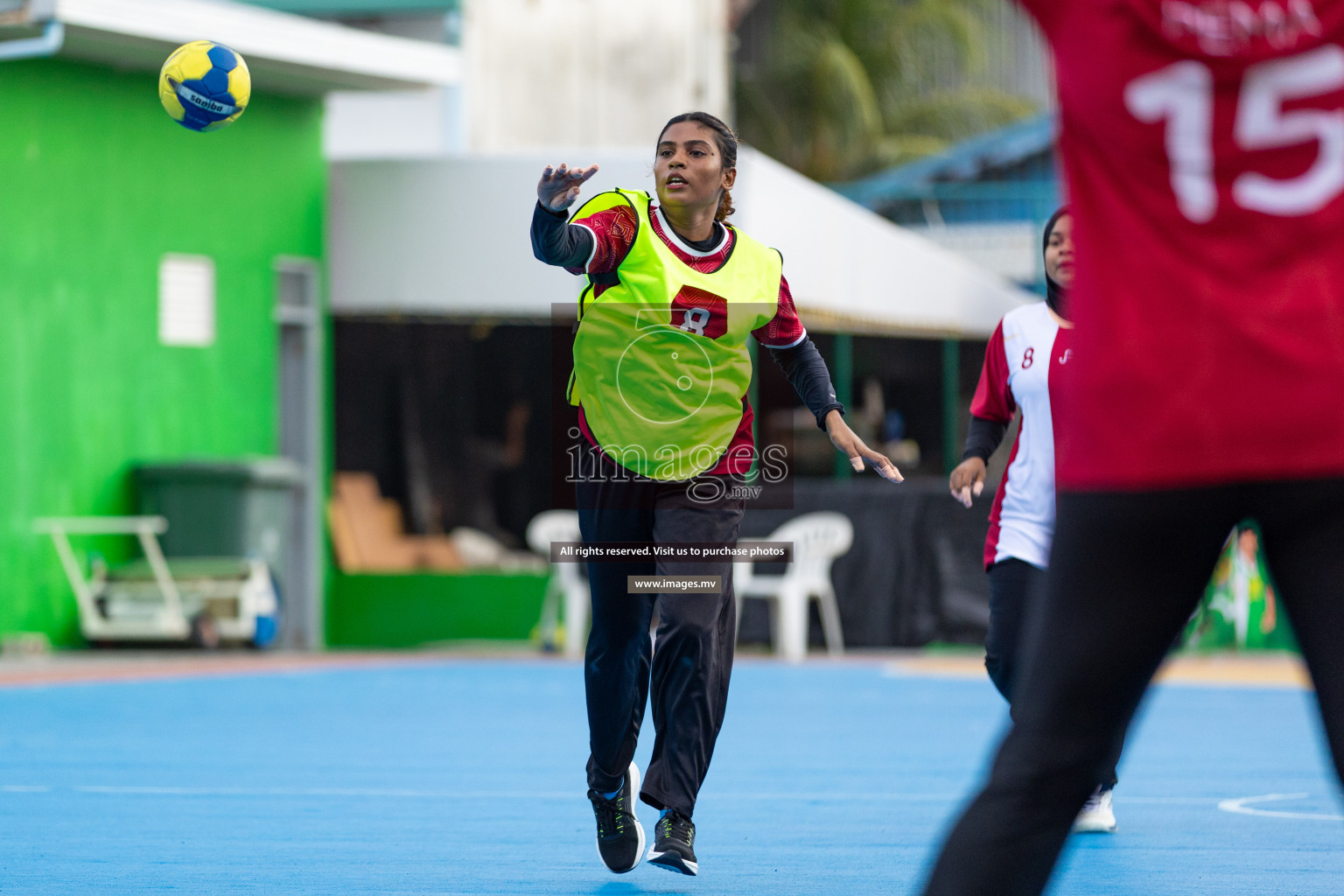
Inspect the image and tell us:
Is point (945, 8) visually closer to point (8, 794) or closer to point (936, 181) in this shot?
Result: point (936, 181)

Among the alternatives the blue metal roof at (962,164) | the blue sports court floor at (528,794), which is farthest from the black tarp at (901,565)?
the blue metal roof at (962,164)

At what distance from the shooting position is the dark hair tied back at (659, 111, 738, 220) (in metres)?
5.34

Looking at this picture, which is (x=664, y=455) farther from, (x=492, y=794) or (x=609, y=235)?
(x=492, y=794)

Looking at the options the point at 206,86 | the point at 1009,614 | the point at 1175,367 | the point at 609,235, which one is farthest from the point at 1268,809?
the point at 206,86

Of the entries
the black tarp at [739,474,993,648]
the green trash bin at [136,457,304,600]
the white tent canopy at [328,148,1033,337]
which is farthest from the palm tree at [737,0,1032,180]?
the green trash bin at [136,457,304,600]

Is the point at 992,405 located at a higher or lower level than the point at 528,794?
higher

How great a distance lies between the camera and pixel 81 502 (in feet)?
49.6

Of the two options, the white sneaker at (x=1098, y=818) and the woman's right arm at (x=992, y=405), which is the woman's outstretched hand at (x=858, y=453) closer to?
the woman's right arm at (x=992, y=405)

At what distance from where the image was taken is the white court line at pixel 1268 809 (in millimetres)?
6629

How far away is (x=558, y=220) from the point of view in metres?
4.75

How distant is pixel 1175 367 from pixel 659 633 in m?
2.79

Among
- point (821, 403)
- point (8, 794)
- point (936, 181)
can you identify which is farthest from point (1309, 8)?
point (936, 181)

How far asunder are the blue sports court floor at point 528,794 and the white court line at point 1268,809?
0.07ft

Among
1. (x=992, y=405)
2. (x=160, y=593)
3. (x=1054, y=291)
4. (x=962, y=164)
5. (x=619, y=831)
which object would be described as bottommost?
(x=160, y=593)
